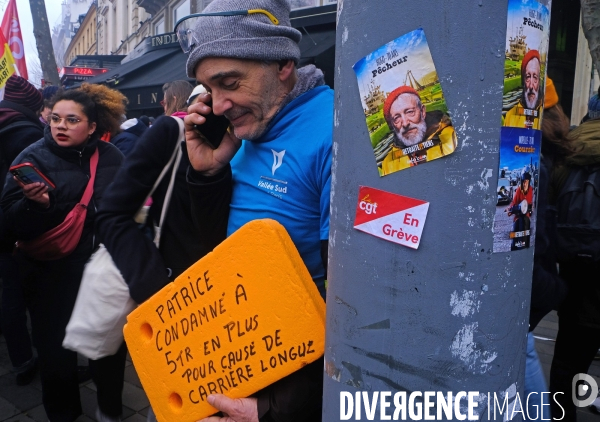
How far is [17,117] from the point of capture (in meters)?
3.94

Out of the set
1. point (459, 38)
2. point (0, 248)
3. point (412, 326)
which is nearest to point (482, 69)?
point (459, 38)

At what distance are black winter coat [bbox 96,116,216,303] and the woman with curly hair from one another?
1373mm

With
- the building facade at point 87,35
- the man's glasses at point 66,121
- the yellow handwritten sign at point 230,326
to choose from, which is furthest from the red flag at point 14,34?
the building facade at point 87,35

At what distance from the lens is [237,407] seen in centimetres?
150

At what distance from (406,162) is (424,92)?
0.45 ft

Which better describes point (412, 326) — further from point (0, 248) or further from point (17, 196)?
point (0, 248)

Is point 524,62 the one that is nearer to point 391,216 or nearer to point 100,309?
point 391,216

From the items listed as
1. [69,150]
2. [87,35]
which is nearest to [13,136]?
[69,150]

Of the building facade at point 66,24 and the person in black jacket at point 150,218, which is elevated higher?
the building facade at point 66,24

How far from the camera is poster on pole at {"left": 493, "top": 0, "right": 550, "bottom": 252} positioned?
1.03 m

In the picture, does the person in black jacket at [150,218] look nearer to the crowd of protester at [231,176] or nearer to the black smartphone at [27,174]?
the crowd of protester at [231,176]

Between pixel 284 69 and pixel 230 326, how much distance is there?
807 mm

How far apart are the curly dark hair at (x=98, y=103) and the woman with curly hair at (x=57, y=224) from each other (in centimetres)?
6

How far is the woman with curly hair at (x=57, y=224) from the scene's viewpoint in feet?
10.3
